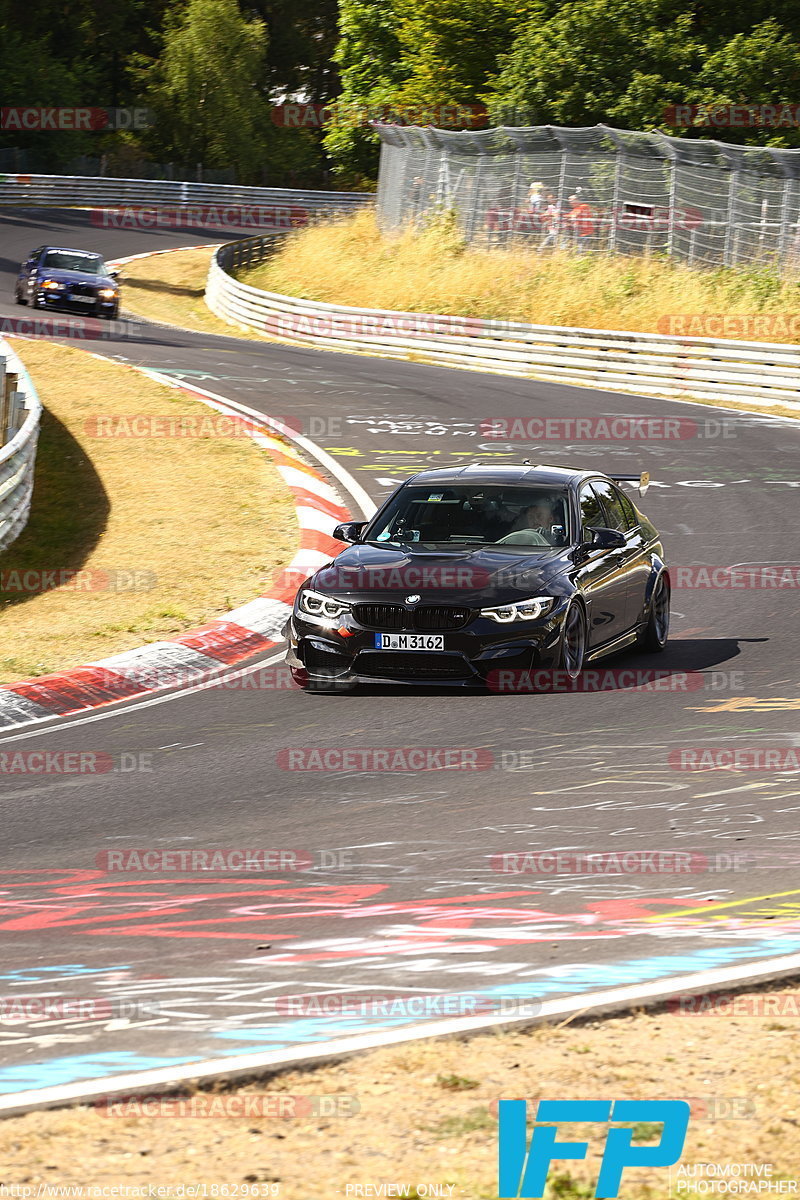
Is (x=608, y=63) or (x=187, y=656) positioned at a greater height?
(x=608, y=63)

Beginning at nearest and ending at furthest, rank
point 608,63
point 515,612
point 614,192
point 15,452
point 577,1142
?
point 577,1142
point 515,612
point 15,452
point 614,192
point 608,63

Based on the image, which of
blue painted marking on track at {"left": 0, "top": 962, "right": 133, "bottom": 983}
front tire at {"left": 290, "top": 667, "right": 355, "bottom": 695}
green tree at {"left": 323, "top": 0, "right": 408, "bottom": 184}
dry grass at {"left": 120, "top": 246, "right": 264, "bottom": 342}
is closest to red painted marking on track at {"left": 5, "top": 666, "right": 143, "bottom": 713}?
front tire at {"left": 290, "top": 667, "right": 355, "bottom": 695}

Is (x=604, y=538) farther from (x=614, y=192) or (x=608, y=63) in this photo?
(x=608, y=63)

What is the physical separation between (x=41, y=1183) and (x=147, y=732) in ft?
19.9

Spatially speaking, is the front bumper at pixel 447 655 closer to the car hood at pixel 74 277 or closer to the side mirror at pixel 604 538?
the side mirror at pixel 604 538

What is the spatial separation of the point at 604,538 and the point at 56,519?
25.2ft

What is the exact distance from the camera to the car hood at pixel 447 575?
10.7 m

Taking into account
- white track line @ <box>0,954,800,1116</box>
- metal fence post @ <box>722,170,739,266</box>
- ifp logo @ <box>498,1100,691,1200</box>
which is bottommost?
white track line @ <box>0,954,800,1116</box>

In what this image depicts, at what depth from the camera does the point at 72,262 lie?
3806 cm

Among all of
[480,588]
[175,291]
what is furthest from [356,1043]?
[175,291]

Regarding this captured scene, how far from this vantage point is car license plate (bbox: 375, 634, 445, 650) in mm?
10578

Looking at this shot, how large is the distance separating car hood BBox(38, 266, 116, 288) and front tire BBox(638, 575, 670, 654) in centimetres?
2739

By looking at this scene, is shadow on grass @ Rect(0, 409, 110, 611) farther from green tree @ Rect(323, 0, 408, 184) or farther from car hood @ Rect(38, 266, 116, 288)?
green tree @ Rect(323, 0, 408, 184)

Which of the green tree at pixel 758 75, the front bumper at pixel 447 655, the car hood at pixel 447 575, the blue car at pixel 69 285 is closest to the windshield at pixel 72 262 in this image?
the blue car at pixel 69 285
